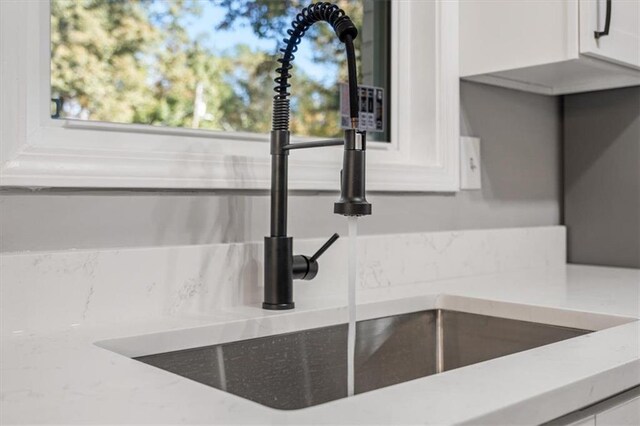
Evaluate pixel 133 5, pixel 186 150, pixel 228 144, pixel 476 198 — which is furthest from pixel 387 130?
pixel 133 5

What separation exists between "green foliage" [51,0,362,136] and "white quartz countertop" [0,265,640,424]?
131 cm

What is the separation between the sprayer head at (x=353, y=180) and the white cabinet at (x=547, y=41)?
0.70 m

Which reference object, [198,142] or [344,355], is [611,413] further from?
[198,142]

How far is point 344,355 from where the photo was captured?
127cm

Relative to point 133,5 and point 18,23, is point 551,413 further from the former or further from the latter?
point 133,5

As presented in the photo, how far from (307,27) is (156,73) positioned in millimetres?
2031

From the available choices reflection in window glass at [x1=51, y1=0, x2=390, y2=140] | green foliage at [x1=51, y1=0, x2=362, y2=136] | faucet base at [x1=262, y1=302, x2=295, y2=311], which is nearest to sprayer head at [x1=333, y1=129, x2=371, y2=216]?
faucet base at [x1=262, y1=302, x2=295, y2=311]

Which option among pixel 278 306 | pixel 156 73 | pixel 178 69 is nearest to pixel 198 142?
pixel 278 306

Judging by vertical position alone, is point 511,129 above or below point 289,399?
above

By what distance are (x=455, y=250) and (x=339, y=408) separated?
107cm

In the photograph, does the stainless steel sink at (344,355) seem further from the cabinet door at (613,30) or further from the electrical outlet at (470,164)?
the cabinet door at (613,30)

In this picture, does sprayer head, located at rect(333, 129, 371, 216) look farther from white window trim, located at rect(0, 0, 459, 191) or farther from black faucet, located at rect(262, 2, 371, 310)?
white window trim, located at rect(0, 0, 459, 191)

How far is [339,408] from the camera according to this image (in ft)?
2.24

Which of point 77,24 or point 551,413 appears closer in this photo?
point 551,413
